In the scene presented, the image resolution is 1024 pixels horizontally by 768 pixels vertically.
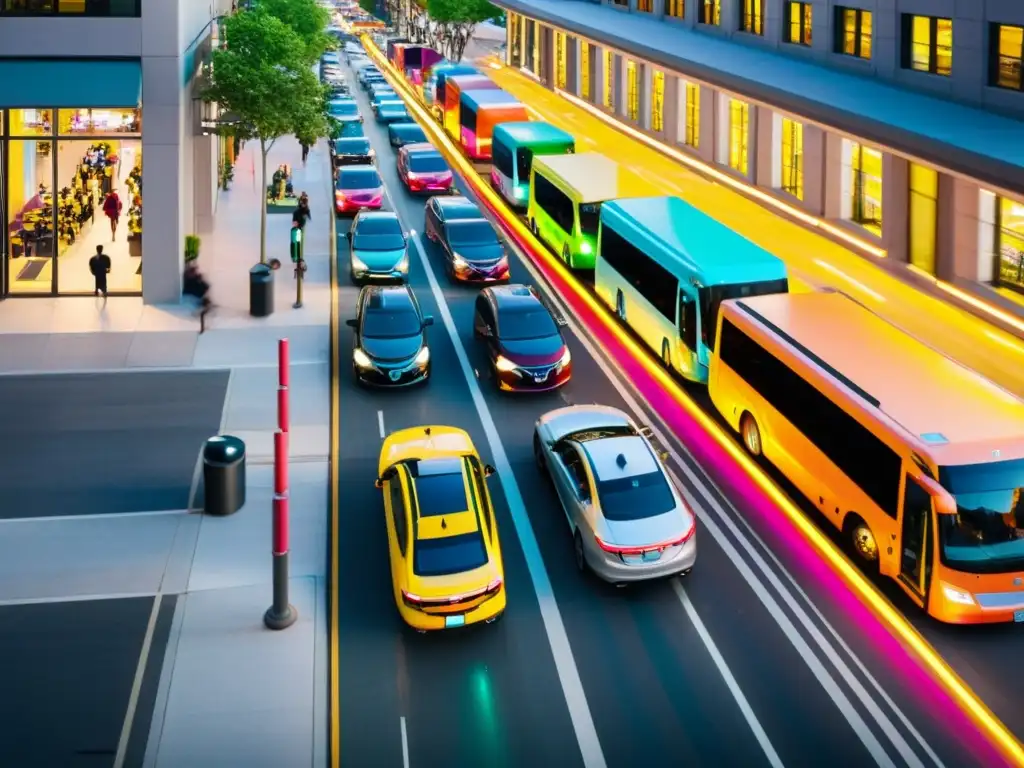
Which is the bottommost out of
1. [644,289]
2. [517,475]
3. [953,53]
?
[517,475]

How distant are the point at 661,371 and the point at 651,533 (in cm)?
954

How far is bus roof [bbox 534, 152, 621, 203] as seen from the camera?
30.6 metres

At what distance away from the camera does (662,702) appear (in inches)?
510

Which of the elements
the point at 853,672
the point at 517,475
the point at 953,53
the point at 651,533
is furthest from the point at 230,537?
the point at 953,53

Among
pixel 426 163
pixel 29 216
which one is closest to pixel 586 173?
pixel 426 163

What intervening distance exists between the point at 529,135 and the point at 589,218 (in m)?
9.62

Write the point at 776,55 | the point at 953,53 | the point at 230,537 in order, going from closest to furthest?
1. the point at 230,537
2. the point at 953,53
3. the point at 776,55

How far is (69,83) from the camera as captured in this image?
1045 inches

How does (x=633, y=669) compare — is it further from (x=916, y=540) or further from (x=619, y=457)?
(x=916, y=540)

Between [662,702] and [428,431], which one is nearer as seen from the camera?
[662,702]

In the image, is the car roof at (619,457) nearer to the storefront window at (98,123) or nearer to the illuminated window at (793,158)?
the storefront window at (98,123)

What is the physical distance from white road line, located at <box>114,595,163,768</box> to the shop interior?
54.1 ft

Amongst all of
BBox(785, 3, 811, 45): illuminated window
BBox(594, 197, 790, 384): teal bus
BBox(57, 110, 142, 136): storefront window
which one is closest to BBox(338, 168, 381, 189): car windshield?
BBox(57, 110, 142, 136): storefront window

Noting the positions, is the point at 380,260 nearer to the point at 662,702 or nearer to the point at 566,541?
the point at 566,541
